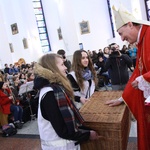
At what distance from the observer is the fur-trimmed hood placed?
5.63 ft

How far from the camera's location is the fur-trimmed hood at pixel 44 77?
5.63 ft

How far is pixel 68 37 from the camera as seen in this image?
491 inches

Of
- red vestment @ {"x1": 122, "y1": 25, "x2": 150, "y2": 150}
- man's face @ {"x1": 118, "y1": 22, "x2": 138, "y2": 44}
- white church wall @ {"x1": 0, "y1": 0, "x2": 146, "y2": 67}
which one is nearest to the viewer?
man's face @ {"x1": 118, "y1": 22, "x2": 138, "y2": 44}

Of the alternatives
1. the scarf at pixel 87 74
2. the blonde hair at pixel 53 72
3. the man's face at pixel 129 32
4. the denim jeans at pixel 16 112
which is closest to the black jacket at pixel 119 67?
the scarf at pixel 87 74

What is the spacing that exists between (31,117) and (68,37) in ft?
23.7

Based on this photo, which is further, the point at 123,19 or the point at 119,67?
the point at 119,67

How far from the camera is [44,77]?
172 cm

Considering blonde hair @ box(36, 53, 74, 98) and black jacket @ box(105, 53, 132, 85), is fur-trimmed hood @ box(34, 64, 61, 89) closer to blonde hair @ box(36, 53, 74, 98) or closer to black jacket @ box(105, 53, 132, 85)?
blonde hair @ box(36, 53, 74, 98)

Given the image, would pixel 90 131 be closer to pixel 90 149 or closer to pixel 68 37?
pixel 90 149

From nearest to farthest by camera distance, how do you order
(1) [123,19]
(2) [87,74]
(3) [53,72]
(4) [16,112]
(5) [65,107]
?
(5) [65,107], (3) [53,72], (1) [123,19], (2) [87,74], (4) [16,112]

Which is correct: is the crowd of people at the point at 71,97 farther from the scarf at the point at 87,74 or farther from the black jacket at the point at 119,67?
the black jacket at the point at 119,67

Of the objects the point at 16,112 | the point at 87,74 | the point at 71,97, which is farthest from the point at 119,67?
the point at 71,97

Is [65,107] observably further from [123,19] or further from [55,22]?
[55,22]

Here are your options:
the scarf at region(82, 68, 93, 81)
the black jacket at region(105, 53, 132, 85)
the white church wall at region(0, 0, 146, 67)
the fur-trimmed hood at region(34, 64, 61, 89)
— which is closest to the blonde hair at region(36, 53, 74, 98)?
the fur-trimmed hood at region(34, 64, 61, 89)
